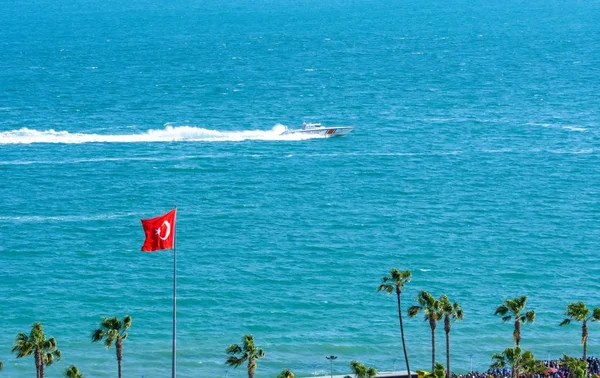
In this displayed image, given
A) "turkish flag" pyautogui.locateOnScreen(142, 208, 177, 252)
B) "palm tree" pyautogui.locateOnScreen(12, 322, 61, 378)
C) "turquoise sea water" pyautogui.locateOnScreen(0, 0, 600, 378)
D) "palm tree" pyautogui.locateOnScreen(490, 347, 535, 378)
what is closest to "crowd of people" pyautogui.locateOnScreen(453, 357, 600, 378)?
"palm tree" pyautogui.locateOnScreen(490, 347, 535, 378)

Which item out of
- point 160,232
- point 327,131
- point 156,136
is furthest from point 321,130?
point 160,232

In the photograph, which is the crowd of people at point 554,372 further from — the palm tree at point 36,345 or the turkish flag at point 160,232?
the palm tree at point 36,345

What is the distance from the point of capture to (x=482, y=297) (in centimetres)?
10394

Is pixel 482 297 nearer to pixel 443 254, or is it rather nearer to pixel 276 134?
pixel 443 254

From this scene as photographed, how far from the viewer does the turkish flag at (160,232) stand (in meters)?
61.1

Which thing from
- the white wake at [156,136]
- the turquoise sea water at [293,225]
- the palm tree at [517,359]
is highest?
the white wake at [156,136]

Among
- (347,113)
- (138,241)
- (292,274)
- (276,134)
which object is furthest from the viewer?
(347,113)

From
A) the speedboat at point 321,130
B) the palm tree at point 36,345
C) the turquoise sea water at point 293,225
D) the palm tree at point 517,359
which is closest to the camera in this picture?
the palm tree at point 36,345

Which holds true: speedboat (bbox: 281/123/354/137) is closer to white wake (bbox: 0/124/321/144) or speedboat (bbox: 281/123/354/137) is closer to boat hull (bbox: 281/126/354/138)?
boat hull (bbox: 281/126/354/138)

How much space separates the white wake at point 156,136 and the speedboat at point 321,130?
0.67 metres

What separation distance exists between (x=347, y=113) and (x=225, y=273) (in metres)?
74.5

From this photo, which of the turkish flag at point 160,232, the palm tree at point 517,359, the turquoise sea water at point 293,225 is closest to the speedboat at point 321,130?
the turquoise sea water at point 293,225

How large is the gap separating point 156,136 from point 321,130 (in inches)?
950

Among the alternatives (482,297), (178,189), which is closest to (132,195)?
(178,189)
